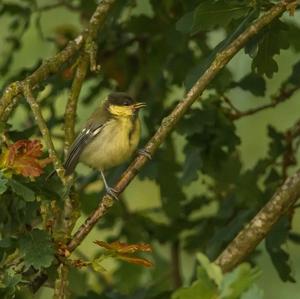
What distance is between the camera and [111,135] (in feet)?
16.5

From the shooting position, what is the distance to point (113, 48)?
5.69 metres

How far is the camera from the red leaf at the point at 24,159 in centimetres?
329

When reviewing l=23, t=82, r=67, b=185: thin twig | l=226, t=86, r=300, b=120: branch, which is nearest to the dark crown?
l=226, t=86, r=300, b=120: branch

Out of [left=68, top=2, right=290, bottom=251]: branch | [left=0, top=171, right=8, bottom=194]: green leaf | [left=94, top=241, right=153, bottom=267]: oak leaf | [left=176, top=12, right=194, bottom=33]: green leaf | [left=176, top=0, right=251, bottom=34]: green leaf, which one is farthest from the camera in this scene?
[left=176, top=12, right=194, bottom=33]: green leaf

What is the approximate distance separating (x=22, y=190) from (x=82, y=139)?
162cm

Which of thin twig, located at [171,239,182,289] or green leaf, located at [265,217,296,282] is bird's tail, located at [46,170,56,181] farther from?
thin twig, located at [171,239,182,289]

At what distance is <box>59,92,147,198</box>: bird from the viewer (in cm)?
491

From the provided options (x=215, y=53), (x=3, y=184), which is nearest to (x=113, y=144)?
(x=215, y=53)

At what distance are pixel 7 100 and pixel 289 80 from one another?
163 centimetres

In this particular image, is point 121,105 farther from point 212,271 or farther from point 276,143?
point 212,271

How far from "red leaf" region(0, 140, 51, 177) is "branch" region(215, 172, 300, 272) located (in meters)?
1.18

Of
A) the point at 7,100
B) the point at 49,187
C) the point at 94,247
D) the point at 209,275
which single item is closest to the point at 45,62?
the point at 7,100

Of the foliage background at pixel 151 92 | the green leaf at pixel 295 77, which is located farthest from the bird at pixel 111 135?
the green leaf at pixel 295 77

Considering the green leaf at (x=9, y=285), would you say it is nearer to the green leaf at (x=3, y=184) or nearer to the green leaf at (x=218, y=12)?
the green leaf at (x=3, y=184)
